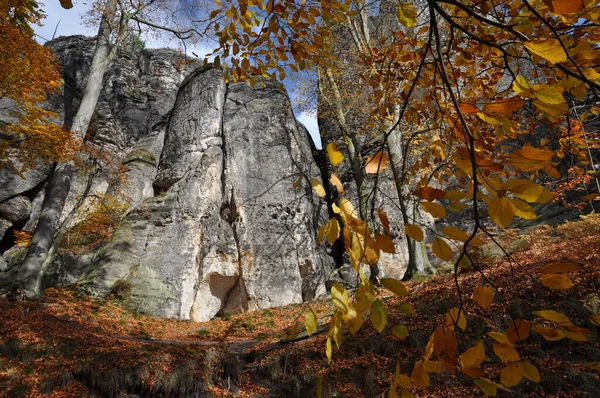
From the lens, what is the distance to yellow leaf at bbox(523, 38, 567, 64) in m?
0.75

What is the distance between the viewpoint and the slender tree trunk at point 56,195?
7.21m

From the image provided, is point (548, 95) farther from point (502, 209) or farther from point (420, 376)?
point (420, 376)

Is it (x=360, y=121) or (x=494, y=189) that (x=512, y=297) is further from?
(x=360, y=121)

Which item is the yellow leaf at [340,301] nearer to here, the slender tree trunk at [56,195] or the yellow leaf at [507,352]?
the yellow leaf at [507,352]

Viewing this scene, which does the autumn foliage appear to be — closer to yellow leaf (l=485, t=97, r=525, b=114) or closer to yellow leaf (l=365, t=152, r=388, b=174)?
yellow leaf (l=365, t=152, r=388, b=174)

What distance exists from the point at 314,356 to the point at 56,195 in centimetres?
696

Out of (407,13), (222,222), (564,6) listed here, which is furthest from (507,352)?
(222,222)

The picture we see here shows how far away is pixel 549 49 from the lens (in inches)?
30.6

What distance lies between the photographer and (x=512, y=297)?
190 inches

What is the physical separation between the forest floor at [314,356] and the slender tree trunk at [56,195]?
847mm

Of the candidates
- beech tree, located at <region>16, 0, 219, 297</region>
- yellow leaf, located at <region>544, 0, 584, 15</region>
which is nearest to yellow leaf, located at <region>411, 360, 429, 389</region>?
yellow leaf, located at <region>544, 0, 584, 15</region>

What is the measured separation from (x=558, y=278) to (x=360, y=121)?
1679 centimetres

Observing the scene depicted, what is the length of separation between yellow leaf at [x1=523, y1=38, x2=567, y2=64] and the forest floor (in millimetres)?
2846

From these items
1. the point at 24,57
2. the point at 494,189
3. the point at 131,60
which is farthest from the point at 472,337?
the point at 131,60
